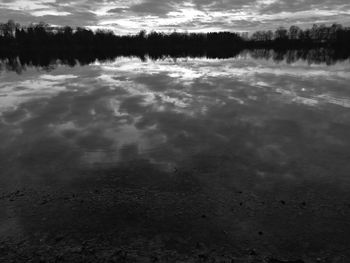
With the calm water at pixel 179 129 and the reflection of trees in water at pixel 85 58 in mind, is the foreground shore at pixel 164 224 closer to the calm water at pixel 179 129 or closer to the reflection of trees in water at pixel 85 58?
the calm water at pixel 179 129

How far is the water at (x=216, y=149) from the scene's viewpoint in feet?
45.1

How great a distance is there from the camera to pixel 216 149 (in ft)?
70.0

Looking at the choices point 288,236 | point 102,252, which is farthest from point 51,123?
point 288,236

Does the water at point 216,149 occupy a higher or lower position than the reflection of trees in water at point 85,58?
lower

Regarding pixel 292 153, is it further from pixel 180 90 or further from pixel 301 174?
pixel 180 90

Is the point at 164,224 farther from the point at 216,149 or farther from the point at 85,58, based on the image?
the point at 85,58

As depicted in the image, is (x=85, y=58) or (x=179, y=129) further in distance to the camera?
(x=85, y=58)

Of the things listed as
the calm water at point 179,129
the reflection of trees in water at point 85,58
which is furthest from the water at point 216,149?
the reflection of trees in water at point 85,58

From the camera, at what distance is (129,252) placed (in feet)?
36.9

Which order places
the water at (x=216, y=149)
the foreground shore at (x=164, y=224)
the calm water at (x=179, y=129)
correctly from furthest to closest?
the calm water at (x=179, y=129) → the water at (x=216, y=149) → the foreground shore at (x=164, y=224)

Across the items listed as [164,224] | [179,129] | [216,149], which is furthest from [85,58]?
[164,224]

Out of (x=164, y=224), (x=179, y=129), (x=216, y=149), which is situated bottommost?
(x=164, y=224)

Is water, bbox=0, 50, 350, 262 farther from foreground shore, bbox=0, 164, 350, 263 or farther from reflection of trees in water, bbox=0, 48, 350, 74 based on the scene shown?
reflection of trees in water, bbox=0, 48, 350, 74

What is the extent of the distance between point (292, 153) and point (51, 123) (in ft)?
73.1
